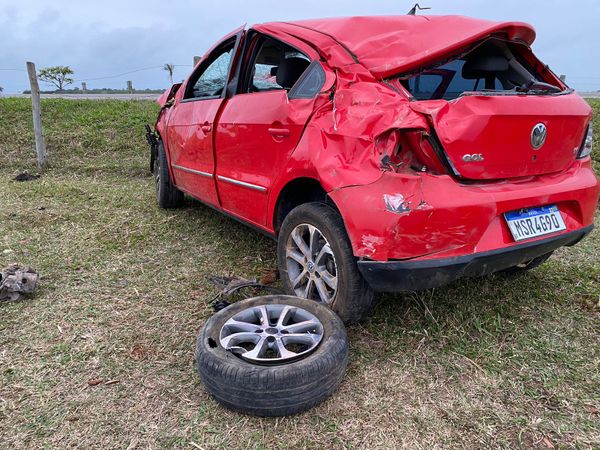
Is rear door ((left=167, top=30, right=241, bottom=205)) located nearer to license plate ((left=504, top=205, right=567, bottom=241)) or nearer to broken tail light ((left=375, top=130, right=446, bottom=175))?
broken tail light ((left=375, top=130, right=446, bottom=175))

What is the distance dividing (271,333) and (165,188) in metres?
3.15

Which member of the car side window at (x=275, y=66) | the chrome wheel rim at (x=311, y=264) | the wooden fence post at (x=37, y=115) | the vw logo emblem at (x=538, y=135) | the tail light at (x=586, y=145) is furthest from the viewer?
the wooden fence post at (x=37, y=115)

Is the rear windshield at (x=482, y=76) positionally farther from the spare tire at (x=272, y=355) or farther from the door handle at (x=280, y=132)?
the spare tire at (x=272, y=355)

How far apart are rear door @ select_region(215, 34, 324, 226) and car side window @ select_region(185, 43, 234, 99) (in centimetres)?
35

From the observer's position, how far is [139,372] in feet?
7.28

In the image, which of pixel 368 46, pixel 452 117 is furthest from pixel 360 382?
pixel 368 46

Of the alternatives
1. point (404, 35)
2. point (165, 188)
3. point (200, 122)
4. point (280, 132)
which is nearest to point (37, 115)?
point (165, 188)

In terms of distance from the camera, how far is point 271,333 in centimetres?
219

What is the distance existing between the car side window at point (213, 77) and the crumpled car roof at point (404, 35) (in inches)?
41.4

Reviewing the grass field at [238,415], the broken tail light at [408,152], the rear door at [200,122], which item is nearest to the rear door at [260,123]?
the rear door at [200,122]

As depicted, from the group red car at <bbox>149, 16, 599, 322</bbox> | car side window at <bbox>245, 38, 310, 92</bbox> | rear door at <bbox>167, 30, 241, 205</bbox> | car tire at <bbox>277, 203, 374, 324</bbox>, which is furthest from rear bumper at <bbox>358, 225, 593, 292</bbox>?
rear door at <bbox>167, 30, 241, 205</bbox>

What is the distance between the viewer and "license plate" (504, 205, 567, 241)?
216 cm

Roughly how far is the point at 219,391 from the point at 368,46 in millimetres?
1776

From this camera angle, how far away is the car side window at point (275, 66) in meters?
2.74
